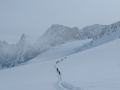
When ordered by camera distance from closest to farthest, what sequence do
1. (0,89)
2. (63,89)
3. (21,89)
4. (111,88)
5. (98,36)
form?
(111,88) < (63,89) < (21,89) < (0,89) < (98,36)

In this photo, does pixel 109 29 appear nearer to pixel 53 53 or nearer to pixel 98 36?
pixel 98 36

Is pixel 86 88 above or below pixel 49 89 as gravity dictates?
below

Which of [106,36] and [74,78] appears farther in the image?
[106,36]

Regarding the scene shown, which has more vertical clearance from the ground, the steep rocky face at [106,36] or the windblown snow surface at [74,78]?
the steep rocky face at [106,36]

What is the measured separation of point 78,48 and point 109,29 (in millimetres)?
26980

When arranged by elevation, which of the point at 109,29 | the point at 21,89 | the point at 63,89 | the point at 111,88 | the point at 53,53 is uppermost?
the point at 109,29

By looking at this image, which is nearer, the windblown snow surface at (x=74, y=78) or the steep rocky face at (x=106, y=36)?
the windblown snow surface at (x=74, y=78)

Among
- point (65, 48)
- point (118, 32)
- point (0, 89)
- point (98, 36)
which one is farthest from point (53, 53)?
point (0, 89)

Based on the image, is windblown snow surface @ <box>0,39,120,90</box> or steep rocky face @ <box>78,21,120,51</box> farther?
steep rocky face @ <box>78,21,120,51</box>

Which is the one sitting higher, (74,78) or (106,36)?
(106,36)

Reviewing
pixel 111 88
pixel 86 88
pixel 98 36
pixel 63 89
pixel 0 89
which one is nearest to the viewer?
pixel 111 88

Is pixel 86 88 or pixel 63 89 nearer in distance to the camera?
pixel 86 88

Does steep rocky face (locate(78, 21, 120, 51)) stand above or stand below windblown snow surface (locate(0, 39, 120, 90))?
above

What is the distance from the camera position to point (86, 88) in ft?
49.1
